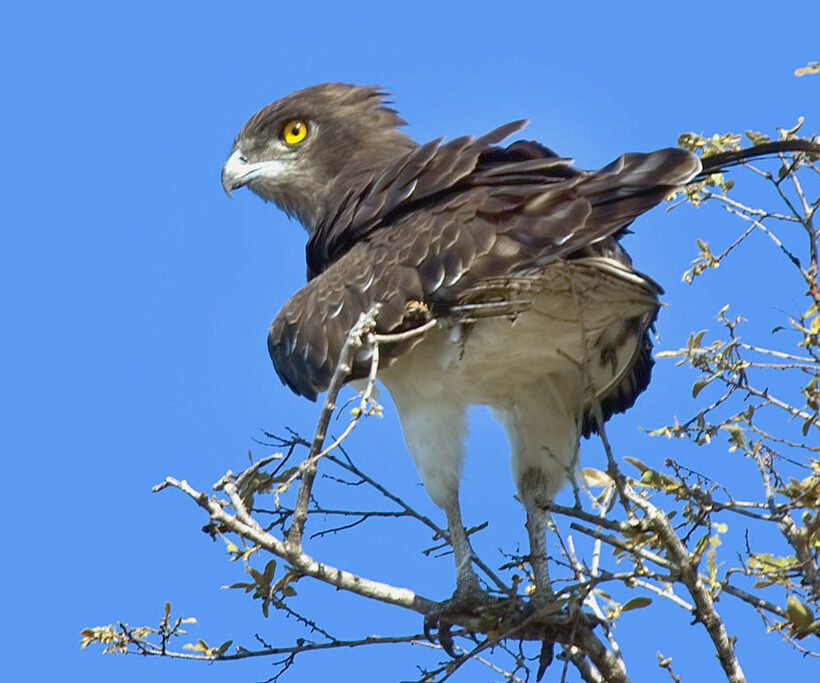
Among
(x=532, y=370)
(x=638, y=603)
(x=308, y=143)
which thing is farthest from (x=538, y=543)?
(x=308, y=143)

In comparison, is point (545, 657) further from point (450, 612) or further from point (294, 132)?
point (294, 132)

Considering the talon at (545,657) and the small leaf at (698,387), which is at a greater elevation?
the small leaf at (698,387)

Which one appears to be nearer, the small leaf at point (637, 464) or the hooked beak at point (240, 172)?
the small leaf at point (637, 464)

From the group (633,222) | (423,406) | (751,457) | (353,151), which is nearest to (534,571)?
(423,406)

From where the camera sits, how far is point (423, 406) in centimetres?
638

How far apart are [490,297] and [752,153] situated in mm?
1130

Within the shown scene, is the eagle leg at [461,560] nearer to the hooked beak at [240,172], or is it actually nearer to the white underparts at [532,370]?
the white underparts at [532,370]

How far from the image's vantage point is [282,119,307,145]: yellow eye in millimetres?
7945

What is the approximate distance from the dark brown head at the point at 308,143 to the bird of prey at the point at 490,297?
0.35 metres

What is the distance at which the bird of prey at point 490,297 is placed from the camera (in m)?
5.50

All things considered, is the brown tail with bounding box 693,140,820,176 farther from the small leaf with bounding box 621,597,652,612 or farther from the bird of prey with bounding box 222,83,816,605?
the small leaf with bounding box 621,597,652,612

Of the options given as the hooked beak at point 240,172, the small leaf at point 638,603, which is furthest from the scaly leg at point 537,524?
the hooked beak at point 240,172

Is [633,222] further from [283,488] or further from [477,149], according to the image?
[283,488]

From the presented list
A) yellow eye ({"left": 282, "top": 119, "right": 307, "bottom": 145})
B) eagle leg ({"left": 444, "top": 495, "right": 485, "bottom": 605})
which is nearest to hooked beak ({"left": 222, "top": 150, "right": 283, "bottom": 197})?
yellow eye ({"left": 282, "top": 119, "right": 307, "bottom": 145})
